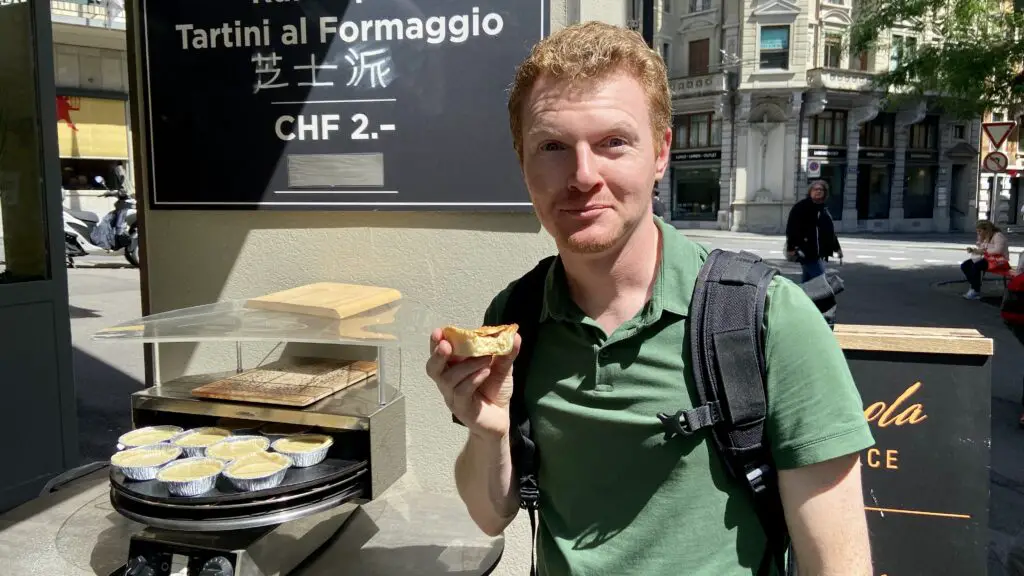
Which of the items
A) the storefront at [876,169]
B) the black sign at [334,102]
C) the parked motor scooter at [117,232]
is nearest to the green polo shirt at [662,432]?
the black sign at [334,102]

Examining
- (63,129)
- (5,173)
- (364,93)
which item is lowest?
(5,173)

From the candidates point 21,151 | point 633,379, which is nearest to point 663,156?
point 633,379

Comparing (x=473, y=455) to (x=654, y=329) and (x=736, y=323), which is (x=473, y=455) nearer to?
(x=654, y=329)

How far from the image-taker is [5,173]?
4.46m

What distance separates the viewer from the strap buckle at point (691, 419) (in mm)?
1339

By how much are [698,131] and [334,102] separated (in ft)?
115

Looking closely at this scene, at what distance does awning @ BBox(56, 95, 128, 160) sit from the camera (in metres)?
20.6

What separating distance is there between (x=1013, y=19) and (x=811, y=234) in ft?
14.3

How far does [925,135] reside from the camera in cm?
3634

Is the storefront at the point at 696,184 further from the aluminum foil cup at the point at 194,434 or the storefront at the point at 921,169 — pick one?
the aluminum foil cup at the point at 194,434

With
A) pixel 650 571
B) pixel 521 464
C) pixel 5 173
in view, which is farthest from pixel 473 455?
pixel 5 173

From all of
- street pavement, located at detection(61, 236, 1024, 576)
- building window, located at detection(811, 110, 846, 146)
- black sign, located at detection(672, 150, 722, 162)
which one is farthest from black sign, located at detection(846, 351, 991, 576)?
building window, located at detection(811, 110, 846, 146)

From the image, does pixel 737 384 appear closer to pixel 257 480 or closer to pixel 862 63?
pixel 257 480

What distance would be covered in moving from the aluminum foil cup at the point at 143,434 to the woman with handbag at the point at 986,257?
13.3 m
